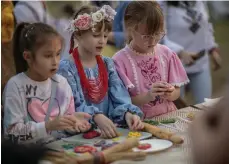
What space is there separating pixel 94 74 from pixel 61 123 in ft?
0.82

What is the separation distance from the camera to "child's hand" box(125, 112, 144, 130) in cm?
127

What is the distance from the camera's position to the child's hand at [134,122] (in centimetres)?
127

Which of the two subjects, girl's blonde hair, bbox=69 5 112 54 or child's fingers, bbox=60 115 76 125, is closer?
child's fingers, bbox=60 115 76 125

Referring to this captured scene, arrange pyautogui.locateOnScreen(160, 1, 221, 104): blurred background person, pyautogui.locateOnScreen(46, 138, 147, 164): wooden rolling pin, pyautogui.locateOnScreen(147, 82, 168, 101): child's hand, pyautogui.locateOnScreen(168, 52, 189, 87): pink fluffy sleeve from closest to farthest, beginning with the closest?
pyautogui.locateOnScreen(46, 138, 147, 164): wooden rolling pin → pyautogui.locateOnScreen(147, 82, 168, 101): child's hand → pyautogui.locateOnScreen(168, 52, 189, 87): pink fluffy sleeve → pyautogui.locateOnScreen(160, 1, 221, 104): blurred background person

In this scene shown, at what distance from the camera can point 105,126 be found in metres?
1.23

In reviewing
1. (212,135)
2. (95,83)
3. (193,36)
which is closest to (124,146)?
(95,83)

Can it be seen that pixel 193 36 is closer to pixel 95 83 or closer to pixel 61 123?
pixel 95 83

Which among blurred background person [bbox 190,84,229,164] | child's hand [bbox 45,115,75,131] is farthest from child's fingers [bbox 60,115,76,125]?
blurred background person [bbox 190,84,229,164]

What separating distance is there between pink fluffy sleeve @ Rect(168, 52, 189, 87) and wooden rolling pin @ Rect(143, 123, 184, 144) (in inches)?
10.1

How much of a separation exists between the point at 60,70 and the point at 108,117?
0.20m

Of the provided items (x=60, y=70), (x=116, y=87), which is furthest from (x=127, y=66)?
(x=60, y=70)

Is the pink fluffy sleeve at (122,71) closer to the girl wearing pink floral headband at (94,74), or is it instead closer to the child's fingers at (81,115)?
the girl wearing pink floral headband at (94,74)

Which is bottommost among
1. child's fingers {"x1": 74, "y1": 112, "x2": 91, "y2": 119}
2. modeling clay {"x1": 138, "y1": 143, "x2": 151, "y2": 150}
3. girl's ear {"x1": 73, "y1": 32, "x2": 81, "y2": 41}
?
modeling clay {"x1": 138, "y1": 143, "x2": 151, "y2": 150}

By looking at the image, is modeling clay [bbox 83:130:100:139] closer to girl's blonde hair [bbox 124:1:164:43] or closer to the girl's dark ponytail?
the girl's dark ponytail
